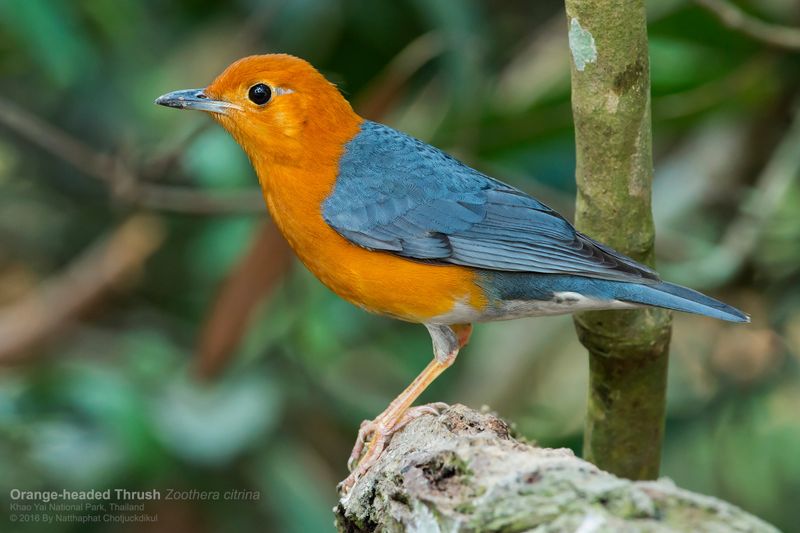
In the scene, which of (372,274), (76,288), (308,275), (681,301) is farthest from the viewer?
(308,275)

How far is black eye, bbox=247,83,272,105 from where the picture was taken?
4.88 m

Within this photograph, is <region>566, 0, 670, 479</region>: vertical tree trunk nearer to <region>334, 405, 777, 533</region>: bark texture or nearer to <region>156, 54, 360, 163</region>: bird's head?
<region>334, 405, 777, 533</region>: bark texture

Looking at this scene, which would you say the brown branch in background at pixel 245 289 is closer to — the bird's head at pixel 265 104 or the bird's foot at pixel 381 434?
the bird's head at pixel 265 104

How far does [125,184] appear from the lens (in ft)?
20.2

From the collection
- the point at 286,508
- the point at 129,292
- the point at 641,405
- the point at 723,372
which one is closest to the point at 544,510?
the point at 641,405

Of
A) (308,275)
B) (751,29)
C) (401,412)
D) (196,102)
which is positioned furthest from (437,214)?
(308,275)

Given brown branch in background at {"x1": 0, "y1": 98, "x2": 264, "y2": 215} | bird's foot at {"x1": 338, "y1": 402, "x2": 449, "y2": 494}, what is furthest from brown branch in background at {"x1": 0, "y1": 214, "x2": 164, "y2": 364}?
bird's foot at {"x1": 338, "y1": 402, "x2": 449, "y2": 494}

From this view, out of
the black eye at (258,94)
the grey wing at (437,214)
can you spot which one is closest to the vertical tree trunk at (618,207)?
the grey wing at (437,214)

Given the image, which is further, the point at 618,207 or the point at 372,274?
the point at 372,274

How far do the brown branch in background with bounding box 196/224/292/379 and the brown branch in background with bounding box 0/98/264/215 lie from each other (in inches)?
12.1

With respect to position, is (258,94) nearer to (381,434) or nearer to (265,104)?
(265,104)

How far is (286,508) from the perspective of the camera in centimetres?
650

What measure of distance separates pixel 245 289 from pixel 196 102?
5.17 ft

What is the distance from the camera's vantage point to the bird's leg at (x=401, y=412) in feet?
13.9
